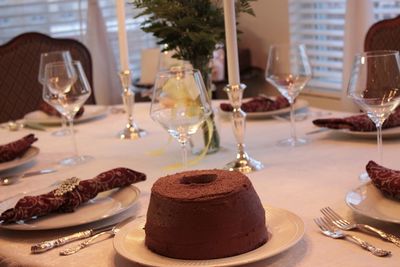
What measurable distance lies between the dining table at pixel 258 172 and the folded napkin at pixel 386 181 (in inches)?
2.4

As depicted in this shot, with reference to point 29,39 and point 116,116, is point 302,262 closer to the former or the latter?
point 116,116

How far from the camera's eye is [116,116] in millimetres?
2334

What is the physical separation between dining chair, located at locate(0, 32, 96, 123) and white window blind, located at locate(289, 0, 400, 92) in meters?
1.32

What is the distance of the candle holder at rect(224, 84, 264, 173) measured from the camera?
58.8 inches

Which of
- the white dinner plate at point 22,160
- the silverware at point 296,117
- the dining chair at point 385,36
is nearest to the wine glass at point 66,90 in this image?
the white dinner plate at point 22,160

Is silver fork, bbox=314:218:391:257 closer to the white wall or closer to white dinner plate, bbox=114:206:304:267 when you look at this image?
white dinner plate, bbox=114:206:304:267

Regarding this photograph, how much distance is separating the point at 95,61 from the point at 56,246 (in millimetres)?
2931

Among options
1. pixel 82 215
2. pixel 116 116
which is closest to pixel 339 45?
pixel 116 116

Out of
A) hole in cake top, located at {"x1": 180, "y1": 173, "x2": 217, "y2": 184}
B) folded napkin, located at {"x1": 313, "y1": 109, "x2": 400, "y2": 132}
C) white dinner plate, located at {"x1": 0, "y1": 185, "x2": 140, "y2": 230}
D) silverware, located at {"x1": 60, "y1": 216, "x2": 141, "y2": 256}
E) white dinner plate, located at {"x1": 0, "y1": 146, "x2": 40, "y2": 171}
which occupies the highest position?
hole in cake top, located at {"x1": 180, "y1": 173, "x2": 217, "y2": 184}

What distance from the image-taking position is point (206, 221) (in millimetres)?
952

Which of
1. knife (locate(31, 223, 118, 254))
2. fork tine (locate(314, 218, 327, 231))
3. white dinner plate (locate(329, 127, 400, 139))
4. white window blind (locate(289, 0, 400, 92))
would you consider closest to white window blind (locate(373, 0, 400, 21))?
white window blind (locate(289, 0, 400, 92))

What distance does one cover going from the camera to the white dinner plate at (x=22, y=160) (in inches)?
64.3

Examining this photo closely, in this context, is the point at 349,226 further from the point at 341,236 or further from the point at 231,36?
the point at 231,36

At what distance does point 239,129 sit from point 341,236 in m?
0.53
